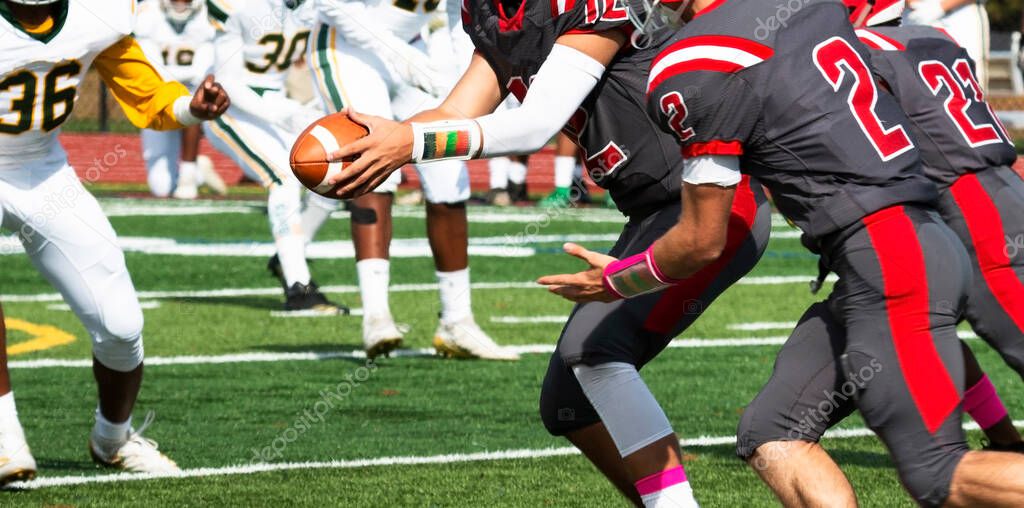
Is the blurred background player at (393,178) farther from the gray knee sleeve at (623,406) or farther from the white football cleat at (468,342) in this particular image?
the gray knee sleeve at (623,406)

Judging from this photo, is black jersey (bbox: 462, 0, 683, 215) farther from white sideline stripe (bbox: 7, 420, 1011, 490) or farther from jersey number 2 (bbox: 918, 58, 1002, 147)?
white sideline stripe (bbox: 7, 420, 1011, 490)

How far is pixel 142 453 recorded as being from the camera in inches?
209

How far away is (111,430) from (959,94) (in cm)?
267

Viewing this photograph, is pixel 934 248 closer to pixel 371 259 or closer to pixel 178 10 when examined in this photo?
pixel 371 259

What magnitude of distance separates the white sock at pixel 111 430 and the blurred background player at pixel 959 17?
150 inches

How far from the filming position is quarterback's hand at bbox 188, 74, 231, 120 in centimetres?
502

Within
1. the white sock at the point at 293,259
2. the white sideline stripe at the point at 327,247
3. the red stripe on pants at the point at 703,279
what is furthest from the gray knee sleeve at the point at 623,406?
the white sideline stripe at the point at 327,247

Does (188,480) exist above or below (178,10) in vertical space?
above

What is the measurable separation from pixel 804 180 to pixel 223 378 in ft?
13.2

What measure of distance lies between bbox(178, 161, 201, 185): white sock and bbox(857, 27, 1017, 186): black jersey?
→ 12800mm

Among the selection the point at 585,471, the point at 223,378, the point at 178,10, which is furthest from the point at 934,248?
the point at 178,10

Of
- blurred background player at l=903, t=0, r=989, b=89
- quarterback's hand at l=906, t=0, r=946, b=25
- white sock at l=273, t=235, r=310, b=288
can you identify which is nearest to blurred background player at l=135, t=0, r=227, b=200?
white sock at l=273, t=235, r=310, b=288

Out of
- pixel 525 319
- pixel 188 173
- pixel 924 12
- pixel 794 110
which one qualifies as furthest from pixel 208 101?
pixel 188 173

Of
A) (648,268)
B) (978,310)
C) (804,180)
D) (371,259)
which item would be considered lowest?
(371,259)
